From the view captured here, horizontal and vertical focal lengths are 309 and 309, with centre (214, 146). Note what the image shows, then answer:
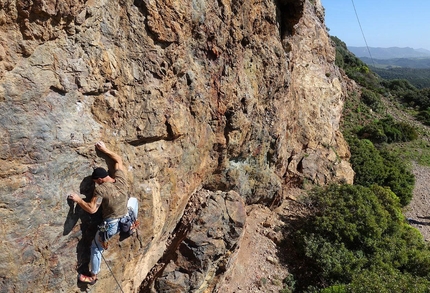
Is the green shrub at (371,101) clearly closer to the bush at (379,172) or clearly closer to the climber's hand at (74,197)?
the bush at (379,172)

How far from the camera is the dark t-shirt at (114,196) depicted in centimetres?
519

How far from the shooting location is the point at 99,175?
5.16m

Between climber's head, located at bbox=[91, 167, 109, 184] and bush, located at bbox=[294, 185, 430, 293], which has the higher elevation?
climber's head, located at bbox=[91, 167, 109, 184]

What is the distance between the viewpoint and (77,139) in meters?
5.12

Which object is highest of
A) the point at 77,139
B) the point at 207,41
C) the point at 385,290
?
the point at 207,41

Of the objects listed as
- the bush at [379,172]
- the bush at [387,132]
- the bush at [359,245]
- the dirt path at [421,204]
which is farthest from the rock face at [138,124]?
the bush at [387,132]

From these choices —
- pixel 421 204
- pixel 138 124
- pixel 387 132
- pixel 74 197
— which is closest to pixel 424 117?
pixel 387 132

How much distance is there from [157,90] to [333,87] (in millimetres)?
15378

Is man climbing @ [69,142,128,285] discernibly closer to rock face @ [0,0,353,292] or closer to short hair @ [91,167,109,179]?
short hair @ [91,167,109,179]

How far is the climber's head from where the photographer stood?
514 centimetres

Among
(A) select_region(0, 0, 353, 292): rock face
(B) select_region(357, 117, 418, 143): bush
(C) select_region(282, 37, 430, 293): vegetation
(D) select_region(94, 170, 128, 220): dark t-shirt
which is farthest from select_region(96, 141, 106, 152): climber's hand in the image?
(B) select_region(357, 117, 418, 143): bush

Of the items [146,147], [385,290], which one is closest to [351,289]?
[385,290]

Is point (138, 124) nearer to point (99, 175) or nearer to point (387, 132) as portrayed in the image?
point (99, 175)

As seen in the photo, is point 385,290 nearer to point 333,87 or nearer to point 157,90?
point 157,90
